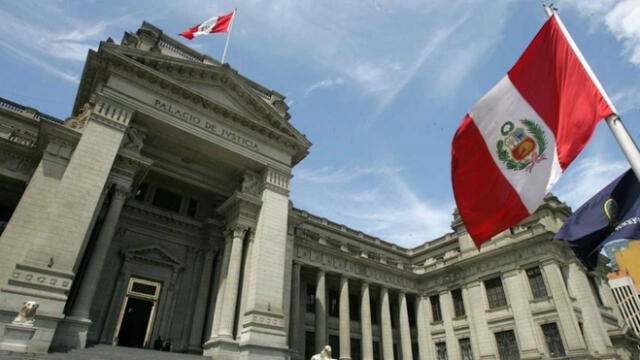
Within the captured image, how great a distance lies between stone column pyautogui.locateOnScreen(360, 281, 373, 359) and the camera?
27.2 metres

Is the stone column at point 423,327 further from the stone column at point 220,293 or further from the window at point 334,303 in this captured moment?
the stone column at point 220,293

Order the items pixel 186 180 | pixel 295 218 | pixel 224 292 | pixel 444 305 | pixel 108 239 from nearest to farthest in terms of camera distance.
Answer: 1. pixel 108 239
2. pixel 224 292
3. pixel 186 180
4. pixel 295 218
5. pixel 444 305

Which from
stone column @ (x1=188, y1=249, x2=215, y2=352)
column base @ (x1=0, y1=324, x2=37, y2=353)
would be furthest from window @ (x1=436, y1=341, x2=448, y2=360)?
column base @ (x1=0, y1=324, x2=37, y2=353)

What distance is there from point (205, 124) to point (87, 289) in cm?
995

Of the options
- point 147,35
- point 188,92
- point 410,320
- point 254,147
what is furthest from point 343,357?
point 147,35

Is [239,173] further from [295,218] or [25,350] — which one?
[25,350]

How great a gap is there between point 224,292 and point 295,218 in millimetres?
7386

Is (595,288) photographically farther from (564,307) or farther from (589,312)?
(564,307)

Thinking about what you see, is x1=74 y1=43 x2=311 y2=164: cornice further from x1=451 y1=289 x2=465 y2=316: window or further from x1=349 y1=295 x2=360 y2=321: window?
x1=451 y1=289 x2=465 y2=316: window

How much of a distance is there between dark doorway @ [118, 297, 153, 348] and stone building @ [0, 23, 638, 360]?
2.9 inches

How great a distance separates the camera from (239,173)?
23062 mm

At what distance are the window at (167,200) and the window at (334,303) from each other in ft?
49.6

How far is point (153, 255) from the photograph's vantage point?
2186 centimetres

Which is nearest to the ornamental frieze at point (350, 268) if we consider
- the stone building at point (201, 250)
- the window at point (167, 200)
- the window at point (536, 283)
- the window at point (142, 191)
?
the stone building at point (201, 250)
